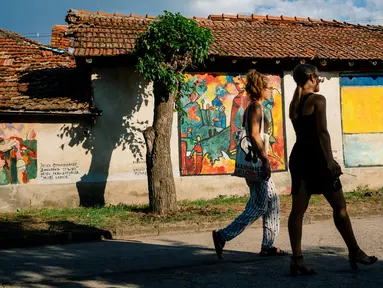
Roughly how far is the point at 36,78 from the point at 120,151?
3.30m

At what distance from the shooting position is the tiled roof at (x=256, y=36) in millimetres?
11320

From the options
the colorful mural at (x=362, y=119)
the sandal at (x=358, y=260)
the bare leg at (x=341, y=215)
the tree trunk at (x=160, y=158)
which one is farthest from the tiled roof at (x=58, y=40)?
the sandal at (x=358, y=260)

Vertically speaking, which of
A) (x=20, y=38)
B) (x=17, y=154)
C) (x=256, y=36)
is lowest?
(x=17, y=154)

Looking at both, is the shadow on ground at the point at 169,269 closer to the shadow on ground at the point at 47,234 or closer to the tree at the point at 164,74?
the shadow on ground at the point at 47,234

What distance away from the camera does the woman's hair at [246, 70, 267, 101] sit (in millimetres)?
5277

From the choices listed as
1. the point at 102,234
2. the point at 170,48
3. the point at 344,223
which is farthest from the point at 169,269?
the point at 170,48

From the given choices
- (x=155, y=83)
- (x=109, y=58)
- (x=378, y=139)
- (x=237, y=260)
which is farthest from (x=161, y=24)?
(x=378, y=139)

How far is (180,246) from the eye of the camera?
6445mm

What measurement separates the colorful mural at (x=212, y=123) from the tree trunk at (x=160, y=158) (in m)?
1.81

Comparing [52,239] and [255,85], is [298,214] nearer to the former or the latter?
[255,85]

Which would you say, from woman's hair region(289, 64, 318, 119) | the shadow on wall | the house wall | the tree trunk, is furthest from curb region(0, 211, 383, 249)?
woman's hair region(289, 64, 318, 119)

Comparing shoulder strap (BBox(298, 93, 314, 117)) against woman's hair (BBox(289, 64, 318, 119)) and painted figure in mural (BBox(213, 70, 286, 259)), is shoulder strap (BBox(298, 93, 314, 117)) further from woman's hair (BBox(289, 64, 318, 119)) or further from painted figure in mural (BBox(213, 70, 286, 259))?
painted figure in mural (BBox(213, 70, 286, 259))

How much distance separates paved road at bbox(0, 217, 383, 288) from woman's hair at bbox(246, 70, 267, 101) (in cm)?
188

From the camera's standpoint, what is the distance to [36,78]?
480 inches
